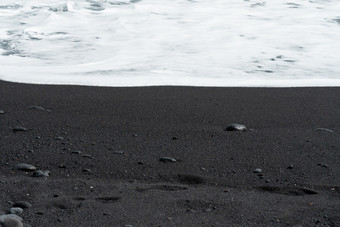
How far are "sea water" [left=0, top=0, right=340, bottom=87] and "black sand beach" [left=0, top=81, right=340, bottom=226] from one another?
0.79 metres

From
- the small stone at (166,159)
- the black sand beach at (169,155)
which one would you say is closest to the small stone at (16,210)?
the black sand beach at (169,155)

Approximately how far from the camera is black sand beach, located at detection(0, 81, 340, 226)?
2764 millimetres

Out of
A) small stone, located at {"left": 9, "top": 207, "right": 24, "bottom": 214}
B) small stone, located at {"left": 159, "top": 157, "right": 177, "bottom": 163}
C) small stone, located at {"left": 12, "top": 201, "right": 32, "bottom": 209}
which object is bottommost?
small stone, located at {"left": 159, "top": 157, "right": 177, "bottom": 163}

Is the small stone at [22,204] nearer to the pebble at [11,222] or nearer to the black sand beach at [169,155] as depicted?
the black sand beach at [169,155]

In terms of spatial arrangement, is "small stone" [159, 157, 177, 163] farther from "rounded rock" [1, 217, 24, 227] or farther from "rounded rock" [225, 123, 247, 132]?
"rounded rock" [1, 217, 24, 227]

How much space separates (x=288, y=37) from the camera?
7871mm

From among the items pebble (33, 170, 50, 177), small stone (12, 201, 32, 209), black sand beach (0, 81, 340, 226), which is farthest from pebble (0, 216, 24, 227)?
pebble (33, 170, 50, 177)

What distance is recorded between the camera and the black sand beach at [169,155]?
2764mm

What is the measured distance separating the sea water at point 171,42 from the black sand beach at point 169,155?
2.59 ft

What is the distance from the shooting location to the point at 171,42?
756 cm

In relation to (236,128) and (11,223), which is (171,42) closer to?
(236,128)

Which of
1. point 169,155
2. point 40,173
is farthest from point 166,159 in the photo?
point 40,173

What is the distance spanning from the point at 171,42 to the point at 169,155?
416cm

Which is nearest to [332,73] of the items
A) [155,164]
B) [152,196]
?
[155,164]
